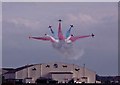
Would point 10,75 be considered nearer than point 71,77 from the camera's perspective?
No

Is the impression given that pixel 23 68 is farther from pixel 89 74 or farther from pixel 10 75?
pixel 89 74

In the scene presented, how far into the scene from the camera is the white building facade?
115750 mm

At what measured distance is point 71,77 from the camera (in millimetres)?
115375

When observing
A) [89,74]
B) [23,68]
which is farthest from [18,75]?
[89,74]

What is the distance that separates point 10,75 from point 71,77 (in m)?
18.2

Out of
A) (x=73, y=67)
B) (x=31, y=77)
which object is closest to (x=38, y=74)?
(x=31, y=77)

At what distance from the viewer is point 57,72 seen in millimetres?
116438

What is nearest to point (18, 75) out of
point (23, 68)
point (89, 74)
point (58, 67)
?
point (23, 68)

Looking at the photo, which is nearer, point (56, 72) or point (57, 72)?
point (57, 72)

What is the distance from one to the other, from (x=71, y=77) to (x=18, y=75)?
1482 cm

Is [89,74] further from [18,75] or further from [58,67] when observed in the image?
[18,75]

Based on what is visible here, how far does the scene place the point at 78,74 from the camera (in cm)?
11981

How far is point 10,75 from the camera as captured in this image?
122938 millimetres

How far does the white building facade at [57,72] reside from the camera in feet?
380
